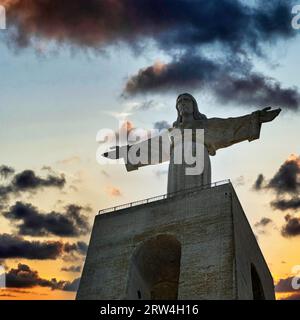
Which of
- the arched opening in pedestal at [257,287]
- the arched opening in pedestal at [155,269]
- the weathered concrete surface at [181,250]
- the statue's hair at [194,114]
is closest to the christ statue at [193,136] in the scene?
the statue's hair at [194,114]

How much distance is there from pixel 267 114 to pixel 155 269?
8.78 meters

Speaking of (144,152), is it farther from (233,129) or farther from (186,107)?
(233,129)

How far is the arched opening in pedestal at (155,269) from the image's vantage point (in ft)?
79.9

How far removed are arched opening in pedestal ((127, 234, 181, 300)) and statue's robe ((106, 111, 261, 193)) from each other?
9.91ft

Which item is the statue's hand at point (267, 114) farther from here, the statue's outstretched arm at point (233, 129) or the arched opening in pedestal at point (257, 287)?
the arched opening in pedestal at point (257, 287)

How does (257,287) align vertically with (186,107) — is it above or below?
below

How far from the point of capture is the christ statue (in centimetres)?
2727

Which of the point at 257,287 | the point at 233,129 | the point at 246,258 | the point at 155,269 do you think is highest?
the point at 233,129

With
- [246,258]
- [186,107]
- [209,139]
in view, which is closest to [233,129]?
[209,139]

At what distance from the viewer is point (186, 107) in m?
29.9

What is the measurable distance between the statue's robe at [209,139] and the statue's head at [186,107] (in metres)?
0.54
